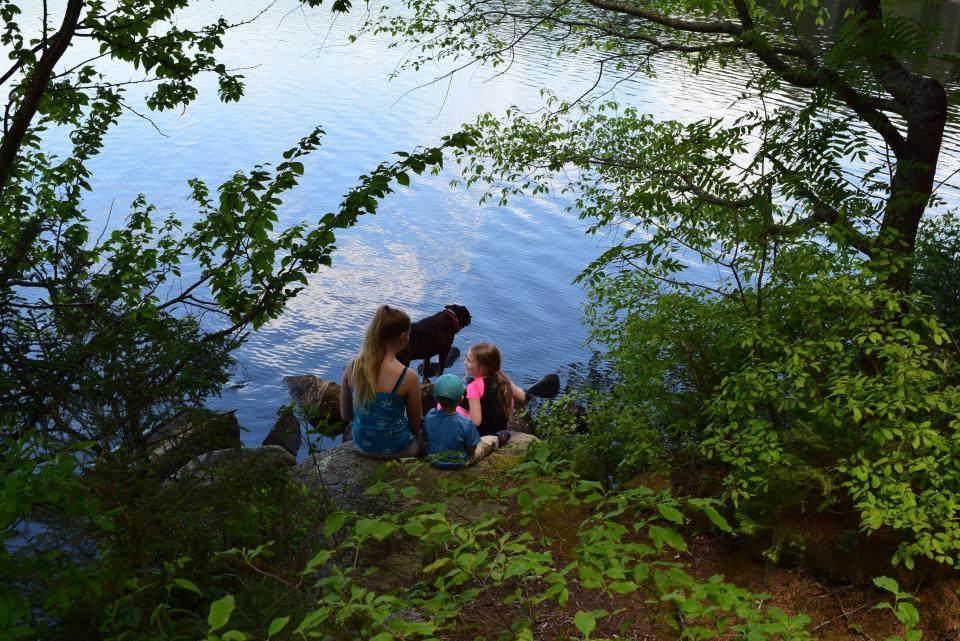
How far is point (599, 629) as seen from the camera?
4438 mm

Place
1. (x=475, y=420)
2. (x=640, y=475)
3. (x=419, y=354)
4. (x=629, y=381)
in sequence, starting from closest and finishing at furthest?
(x=640, y=475), (x=629, y=381), (x=475, y=420), (x=419, y=354)

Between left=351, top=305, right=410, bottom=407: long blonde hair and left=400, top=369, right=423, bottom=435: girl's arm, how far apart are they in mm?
249

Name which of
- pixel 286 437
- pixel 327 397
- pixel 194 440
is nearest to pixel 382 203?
pixel 327 397

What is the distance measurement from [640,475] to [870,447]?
1.88 metres

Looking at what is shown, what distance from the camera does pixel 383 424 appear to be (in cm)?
662

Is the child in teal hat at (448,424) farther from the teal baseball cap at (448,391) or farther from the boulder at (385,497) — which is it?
the boulder at (385,497)

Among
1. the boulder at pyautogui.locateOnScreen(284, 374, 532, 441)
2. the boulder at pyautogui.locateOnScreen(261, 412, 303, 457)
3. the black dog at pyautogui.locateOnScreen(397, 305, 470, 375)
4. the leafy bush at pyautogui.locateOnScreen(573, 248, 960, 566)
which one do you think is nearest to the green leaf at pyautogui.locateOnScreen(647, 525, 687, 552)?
the leafy bush at pyautogui.locateOnScreen(573, 248, 960, 566)

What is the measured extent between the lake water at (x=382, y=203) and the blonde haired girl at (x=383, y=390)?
205 centimetres

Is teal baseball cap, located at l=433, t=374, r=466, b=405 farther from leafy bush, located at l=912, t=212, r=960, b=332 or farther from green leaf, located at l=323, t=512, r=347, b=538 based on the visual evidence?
leafy bush, located at l=912, t=212, r=960, b=332

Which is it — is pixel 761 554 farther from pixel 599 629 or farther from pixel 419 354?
pixel 419 354

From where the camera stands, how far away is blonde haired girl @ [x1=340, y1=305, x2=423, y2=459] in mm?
6438

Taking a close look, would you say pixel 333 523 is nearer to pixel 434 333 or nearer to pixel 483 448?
pixel 483 448

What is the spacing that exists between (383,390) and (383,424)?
0.96 feet

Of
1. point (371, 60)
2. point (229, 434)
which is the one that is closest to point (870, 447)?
point (229, 434)
